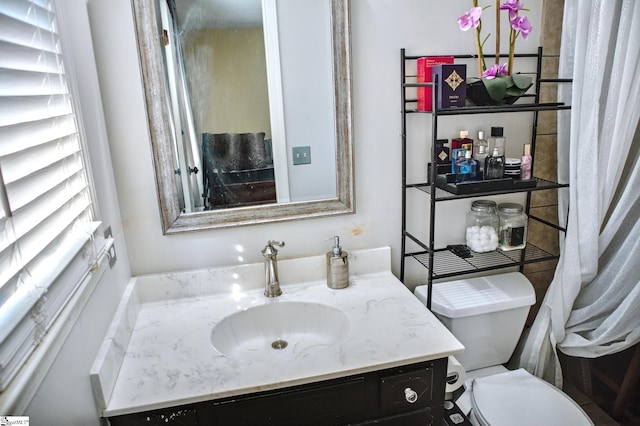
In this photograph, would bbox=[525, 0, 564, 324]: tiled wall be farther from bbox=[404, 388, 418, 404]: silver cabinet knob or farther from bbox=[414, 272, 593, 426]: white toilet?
bbox=[404, 388, 418, 404]: silver cabinet knob

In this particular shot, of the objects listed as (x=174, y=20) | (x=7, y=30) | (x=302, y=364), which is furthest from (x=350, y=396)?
(x=174, y=20)

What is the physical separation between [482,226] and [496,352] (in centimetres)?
50

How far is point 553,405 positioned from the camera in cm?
142

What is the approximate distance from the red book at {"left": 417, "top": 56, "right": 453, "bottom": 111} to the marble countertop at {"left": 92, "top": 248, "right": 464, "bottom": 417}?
1.99ft

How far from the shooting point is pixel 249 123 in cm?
140

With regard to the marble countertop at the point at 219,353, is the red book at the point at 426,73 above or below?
above

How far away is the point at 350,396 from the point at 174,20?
4.00 ft

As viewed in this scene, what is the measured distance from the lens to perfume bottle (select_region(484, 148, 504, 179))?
1438mm

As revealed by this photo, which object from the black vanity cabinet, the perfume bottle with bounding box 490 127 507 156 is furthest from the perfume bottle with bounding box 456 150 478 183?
the black vanity cabinet

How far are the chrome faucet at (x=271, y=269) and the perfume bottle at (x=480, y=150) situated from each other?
0.74 m

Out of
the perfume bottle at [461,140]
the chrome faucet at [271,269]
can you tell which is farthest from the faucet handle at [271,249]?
the perfume bottle at [461,140]

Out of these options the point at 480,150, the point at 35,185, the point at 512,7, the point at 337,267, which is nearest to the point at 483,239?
the point at 480,150

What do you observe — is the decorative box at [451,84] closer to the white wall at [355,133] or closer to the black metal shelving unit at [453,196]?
the black metal shelving unit at [453,196]

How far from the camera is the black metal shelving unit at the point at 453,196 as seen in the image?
136 centimetres
